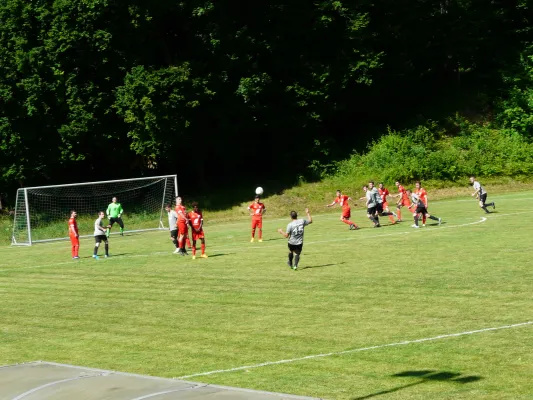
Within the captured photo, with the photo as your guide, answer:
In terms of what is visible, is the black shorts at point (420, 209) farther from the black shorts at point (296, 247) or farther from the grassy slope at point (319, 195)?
the grassy slope at point (319, 195)

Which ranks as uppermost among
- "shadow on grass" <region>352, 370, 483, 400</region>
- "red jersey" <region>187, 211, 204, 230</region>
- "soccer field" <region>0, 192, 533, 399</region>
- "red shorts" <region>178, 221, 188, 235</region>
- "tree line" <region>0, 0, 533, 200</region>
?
"tree line" <region>0, 0, 533, 200</region>

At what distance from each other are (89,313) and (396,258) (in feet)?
35.6

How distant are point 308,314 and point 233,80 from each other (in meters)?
42.8

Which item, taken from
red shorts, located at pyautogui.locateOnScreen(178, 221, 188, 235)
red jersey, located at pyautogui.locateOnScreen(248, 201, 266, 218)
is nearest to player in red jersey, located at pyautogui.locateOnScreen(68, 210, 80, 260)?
red shorts, located at pyautogui.locateOnScreen(178, 221, 188, 235)

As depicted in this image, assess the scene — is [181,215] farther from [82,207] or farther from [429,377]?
[82,207]

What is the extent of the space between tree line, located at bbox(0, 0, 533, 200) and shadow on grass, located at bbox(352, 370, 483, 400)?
1737 inches

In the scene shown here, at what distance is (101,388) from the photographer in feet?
42.8

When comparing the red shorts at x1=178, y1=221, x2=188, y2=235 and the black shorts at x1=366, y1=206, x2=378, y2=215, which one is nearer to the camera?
the red shorts at x1=178, y1=221, x2=188, y2=235

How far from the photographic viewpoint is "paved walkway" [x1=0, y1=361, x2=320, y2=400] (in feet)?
40.4

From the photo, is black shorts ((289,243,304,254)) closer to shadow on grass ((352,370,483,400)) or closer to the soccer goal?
shadow on grass ((352,370,483,400))

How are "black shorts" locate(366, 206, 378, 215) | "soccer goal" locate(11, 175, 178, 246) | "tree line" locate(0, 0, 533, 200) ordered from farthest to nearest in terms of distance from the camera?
1. "tree line" locate(0, 0, 533, 200)
2. "soccer goal" locate(11, 175, 178, 246)
3. "black shorts" locate(366, 206, 378, 215)

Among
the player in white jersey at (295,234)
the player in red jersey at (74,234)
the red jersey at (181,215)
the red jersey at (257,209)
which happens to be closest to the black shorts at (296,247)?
the player in white jersey at (295,234)

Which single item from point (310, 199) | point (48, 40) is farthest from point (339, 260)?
point (48, 40)

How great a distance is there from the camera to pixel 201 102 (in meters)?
61.6
